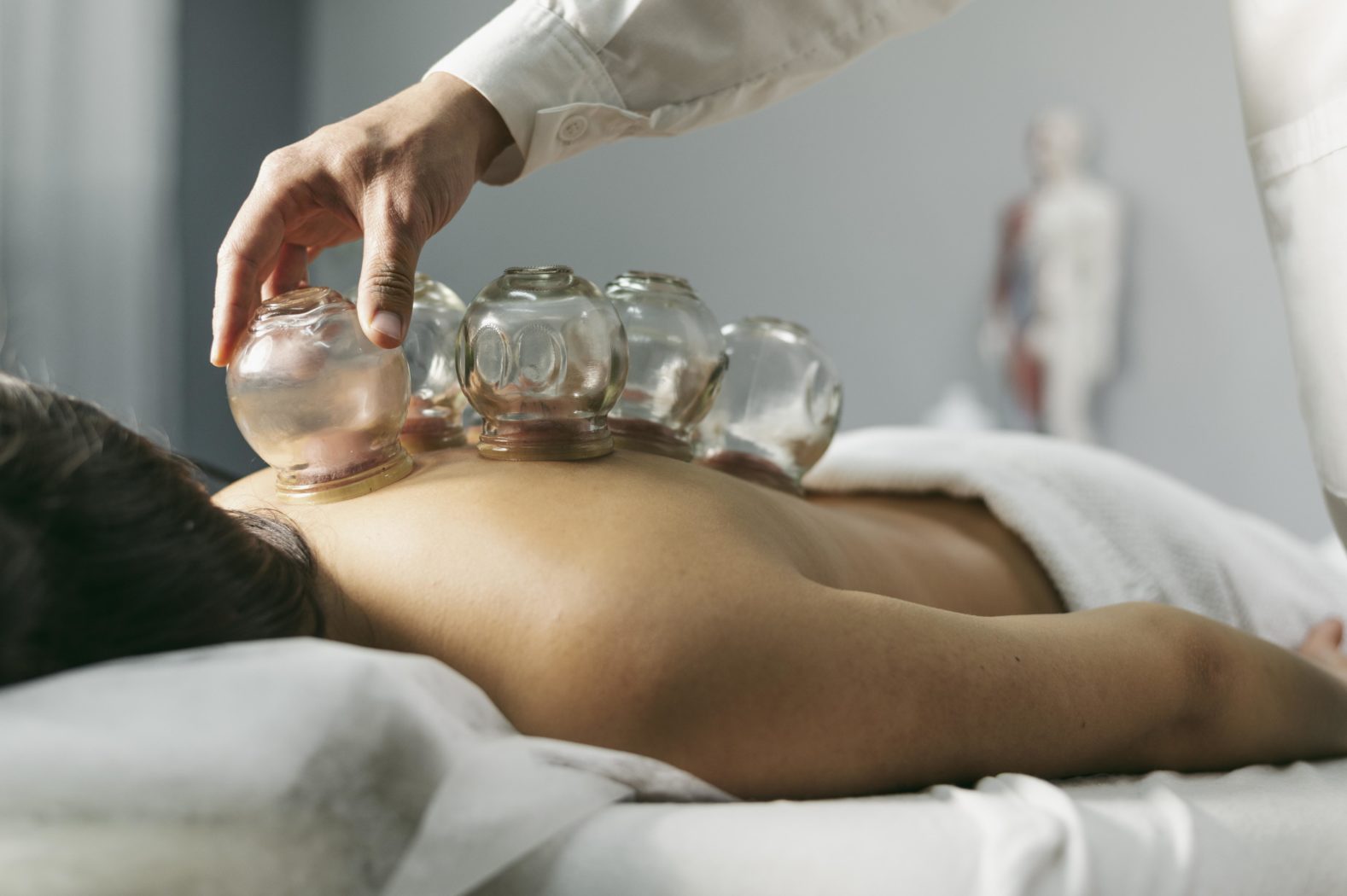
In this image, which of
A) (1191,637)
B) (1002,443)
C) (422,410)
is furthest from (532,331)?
(1002,443)

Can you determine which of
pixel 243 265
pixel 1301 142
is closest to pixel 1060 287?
pixel 1301 142

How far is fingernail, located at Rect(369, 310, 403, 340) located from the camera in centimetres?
72

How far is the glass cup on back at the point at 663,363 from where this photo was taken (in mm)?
832

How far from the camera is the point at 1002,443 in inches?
48.7

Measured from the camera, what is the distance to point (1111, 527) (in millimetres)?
1117

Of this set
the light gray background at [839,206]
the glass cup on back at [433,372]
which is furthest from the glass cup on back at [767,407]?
the light gray background at [839,206]

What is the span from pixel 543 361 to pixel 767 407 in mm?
302

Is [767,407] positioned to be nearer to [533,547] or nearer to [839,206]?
[533,547]

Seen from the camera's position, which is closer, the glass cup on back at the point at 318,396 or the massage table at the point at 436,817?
the massage table at the point at 436,817

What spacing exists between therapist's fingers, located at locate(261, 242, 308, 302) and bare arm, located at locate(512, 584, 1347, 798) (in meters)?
0.52

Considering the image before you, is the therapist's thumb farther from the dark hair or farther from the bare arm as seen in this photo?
the bare arm

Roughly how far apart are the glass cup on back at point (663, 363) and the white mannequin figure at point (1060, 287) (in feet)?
9.14

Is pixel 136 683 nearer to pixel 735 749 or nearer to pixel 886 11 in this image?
pixel 735 749

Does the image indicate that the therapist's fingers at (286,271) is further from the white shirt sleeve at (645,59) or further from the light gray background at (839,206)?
the light gray background at (839,206)
